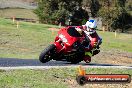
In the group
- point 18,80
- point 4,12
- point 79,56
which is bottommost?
point 4,12

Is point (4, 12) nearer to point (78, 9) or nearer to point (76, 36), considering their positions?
point (78, 9)

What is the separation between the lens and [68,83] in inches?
515

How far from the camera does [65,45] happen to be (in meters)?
16.6

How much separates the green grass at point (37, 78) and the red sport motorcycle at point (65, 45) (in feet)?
5.71

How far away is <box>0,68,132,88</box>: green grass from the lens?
460 inches

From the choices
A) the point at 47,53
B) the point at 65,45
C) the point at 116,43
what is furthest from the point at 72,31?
the point at 116,43

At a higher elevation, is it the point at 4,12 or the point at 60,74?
Answer: the point at 60,74

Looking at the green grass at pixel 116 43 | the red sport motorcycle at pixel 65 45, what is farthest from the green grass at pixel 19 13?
the red sport motorcycle at pixel 65 45

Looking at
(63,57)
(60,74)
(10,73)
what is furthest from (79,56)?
(10,73)

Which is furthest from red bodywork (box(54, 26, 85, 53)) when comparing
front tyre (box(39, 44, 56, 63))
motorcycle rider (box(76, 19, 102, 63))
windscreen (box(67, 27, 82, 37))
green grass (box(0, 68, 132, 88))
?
green grass (box(0, 68, 132, 88))

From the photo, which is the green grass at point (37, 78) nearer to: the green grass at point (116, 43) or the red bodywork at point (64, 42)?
the red bodywork at point (64, 42)

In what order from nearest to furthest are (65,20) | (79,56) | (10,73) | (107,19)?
(10,73), (79,56), (65,20), (107,19)

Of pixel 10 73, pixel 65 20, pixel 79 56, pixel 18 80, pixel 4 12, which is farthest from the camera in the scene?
pixel 4 12

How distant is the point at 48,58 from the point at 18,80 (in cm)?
479
